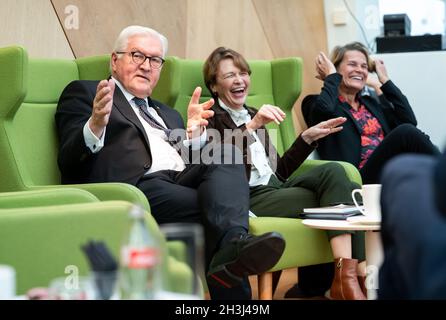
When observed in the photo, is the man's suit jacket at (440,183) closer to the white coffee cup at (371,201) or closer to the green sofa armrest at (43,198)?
the green sofa armrest at (43,198)

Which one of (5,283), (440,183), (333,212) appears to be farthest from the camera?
(333,212)

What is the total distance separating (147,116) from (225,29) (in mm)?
1538

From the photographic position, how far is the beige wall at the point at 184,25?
12.6 feet

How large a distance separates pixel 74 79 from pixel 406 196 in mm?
2606

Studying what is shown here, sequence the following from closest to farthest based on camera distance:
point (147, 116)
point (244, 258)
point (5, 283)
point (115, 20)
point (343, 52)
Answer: point (5, 283) < point (244, 258) < point (147, 116) < point (115, 20) < point (343, 52)

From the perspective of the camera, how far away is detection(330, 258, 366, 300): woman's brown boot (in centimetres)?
320

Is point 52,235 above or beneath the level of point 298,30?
beneath

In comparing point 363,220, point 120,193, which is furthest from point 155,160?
point 363,220

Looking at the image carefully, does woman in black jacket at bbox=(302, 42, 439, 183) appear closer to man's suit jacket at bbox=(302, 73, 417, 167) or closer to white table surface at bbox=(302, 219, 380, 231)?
man's suit jacket at bbox=(302, 73, 417, 167)

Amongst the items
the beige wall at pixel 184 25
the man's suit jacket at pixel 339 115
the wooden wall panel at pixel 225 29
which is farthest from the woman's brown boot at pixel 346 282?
the wooden wall panel at pixel 225 29

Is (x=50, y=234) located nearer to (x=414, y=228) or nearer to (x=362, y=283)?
(x=414, y=228)

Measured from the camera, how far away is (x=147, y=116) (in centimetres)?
345

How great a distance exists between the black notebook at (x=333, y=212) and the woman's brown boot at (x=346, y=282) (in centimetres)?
18

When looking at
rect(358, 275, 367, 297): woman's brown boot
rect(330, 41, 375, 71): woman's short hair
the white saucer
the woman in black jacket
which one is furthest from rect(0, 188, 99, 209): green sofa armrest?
rect(330, 41, 375, 71): woman's short hair
